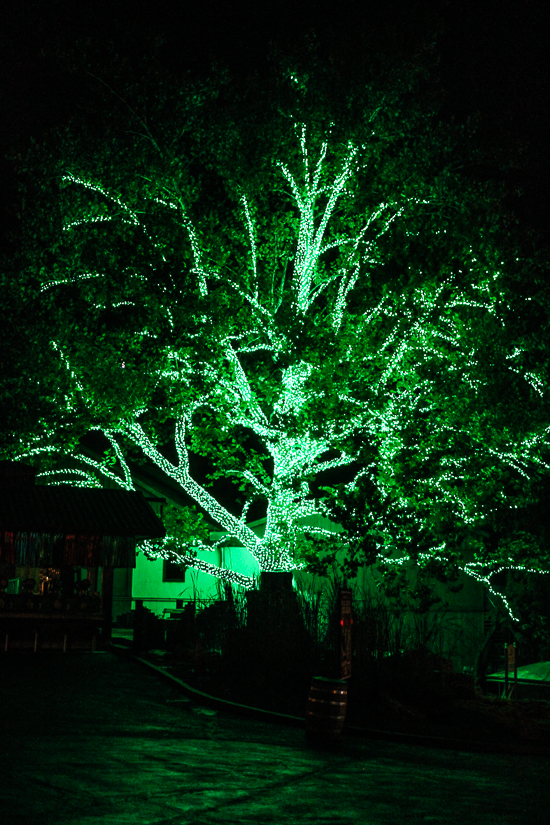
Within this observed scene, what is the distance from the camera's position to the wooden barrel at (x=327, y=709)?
37.8 ft

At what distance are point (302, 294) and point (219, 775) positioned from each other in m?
13.2

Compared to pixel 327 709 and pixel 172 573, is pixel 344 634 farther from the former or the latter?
pixel 172 573

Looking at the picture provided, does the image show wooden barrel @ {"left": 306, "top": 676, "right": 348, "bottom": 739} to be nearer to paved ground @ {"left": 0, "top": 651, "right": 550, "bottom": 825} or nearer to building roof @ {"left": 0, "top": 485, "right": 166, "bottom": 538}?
paved ground @ {"left": 0, "top": 651, "right": 550, "bottom": 825}

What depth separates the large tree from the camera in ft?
63.7

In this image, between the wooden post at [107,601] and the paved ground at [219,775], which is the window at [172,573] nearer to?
the wooden post at [107,601]

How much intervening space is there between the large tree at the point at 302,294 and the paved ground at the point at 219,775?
761 centimetres

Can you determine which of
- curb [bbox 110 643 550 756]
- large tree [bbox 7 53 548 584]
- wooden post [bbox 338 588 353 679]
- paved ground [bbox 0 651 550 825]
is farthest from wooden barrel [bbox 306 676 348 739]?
large tree [bbox 7 53 548 584]

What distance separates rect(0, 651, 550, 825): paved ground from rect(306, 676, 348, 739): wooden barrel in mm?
235

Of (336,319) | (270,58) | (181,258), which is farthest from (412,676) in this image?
(270,58)

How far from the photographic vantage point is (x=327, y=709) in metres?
11.6

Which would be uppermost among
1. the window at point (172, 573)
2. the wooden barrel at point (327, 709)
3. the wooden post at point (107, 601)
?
the window at point (172, 573)

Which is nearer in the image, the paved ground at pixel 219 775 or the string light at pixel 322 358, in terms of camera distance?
the paved ground at pixel 219 775

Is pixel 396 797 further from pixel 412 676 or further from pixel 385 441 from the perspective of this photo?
pixel 385 441

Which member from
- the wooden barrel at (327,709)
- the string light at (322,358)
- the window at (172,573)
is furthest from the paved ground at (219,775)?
the window at (172,573)
